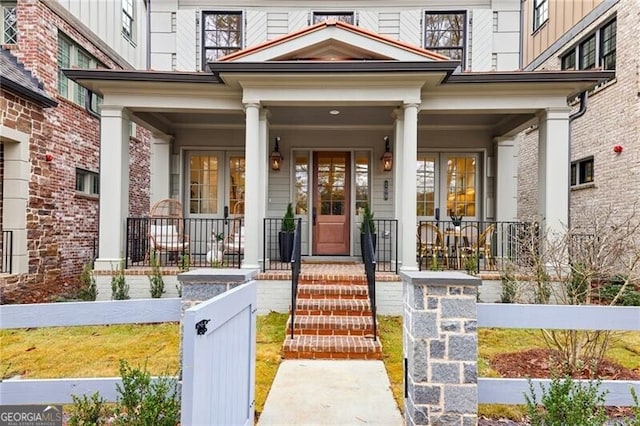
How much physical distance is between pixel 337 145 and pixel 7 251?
6596mm

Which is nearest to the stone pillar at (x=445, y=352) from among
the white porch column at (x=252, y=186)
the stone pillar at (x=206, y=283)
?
the stone pillar at (x=206, y=283)

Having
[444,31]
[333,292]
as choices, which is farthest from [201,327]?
[444,31]

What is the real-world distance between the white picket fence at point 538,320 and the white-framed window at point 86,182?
32.0 feet

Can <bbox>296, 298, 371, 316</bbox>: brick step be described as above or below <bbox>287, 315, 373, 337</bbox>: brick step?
above

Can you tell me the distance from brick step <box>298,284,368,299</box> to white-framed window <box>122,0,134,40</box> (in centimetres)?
997

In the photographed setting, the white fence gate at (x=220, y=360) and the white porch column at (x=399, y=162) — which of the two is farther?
the white porch column at (x=399, y=162)

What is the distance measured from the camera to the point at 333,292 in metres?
5.64

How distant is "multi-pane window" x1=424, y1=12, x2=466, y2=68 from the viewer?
8.59 metres

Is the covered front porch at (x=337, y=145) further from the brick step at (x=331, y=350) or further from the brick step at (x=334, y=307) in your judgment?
the brick step at (x=331, y=350)

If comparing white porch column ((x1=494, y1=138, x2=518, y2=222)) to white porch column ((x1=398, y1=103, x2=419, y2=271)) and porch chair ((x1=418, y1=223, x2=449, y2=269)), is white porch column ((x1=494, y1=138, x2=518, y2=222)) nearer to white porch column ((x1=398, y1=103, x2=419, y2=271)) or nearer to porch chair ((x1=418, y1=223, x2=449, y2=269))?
porch chair ((x1=418, y1=223, x2=449, y2=269))

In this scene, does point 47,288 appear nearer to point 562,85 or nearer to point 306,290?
point 306,290

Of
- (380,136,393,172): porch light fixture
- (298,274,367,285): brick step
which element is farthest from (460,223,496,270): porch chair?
(298,274,367,285): brick step

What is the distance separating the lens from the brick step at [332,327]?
189 inches

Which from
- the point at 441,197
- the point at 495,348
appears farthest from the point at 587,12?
the point at 495,348
